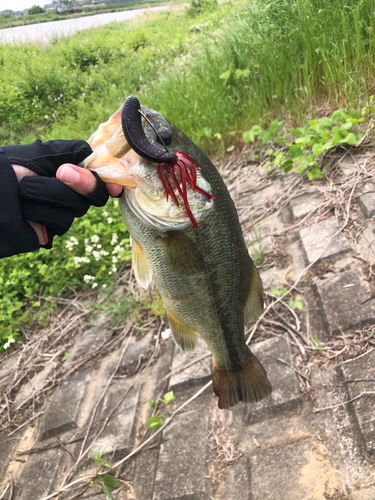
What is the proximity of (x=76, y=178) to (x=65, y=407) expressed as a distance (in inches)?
82.3

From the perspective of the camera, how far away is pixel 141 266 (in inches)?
63.2

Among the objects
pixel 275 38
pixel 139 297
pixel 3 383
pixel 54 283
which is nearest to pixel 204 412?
pixel 139 297

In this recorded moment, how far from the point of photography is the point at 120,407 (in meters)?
2.58

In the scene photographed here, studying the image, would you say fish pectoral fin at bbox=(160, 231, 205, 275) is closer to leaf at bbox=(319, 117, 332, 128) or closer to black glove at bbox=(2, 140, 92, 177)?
black glove at bbox=(2, 140, 92, 177)

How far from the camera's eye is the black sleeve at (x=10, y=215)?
1.25 metres

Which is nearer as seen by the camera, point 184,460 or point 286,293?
point 184,460

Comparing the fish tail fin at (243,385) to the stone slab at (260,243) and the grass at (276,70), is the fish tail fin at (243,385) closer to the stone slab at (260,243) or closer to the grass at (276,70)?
the stone slab at (260,243)

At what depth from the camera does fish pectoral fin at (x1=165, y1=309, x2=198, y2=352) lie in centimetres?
180

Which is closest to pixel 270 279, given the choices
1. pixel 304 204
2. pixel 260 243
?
pixel 260 243

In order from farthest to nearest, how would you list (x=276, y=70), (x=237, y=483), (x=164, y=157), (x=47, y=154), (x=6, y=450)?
(x=276, y=70) < (x=6, y=450) < (x=237, y=483) < (x=47, y=154) < (x=164, y=157)

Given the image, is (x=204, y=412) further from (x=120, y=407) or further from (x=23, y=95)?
(x=23, y=95)

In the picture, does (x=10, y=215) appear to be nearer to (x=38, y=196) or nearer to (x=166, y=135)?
(x=38, y=196)

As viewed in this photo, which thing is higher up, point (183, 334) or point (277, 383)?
point (183, 334)

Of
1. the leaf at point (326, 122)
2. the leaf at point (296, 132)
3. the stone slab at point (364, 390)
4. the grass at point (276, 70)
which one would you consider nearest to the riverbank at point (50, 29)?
the grass at point (276, 70)
